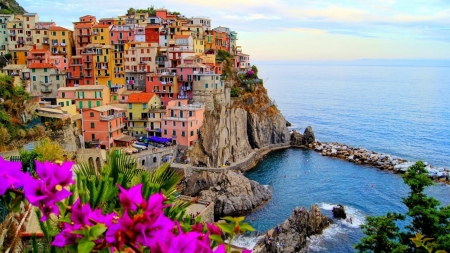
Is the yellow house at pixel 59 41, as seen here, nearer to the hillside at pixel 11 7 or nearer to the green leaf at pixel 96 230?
the hillside at pixel 11 7

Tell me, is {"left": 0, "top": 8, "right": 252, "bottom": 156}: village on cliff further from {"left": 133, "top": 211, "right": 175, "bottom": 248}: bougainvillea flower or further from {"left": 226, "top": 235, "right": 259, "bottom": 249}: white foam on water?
{"left": 133, "top": 211, "right": 175, "bottom": 248}: bougainvillea flower

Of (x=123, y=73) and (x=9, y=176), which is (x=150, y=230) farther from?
(x=123, y=73)

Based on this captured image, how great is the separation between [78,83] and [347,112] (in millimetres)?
62375

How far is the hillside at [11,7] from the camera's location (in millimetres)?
68062

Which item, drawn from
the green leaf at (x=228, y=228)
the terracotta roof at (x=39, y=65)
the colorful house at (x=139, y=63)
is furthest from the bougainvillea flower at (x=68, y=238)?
the colorful house at (x=139, y=63)

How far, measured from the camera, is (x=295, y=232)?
28.1 m

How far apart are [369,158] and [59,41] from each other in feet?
147

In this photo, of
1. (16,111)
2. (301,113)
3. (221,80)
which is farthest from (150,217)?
(301,113)

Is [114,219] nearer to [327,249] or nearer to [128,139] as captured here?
[327,249]

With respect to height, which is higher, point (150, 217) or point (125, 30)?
point (125, 30)

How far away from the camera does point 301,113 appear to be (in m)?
90.2

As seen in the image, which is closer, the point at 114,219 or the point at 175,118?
the point at 114,219

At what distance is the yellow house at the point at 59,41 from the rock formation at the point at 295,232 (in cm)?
4159

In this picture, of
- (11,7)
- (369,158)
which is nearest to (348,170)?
(369,158)
